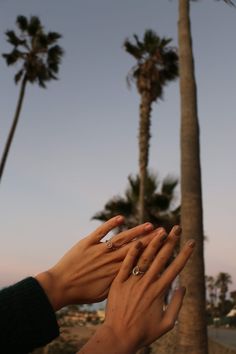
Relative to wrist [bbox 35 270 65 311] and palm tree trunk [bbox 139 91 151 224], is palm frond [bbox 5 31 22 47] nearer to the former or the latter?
palm tree trunk [bbox 139 91 151 224]

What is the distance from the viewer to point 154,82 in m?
22.5

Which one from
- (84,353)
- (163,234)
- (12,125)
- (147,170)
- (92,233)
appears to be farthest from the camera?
(12,125)

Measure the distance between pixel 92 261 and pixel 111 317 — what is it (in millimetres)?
207

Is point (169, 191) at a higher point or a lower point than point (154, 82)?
lower

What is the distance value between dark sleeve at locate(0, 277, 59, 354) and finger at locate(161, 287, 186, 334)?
1.03ft

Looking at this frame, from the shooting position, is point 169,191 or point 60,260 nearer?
point 60,260

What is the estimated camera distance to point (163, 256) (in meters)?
1.40

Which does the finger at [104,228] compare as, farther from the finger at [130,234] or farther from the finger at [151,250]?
the finger at [151,250]

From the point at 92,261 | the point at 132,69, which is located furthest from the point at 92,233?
the point at 132,69

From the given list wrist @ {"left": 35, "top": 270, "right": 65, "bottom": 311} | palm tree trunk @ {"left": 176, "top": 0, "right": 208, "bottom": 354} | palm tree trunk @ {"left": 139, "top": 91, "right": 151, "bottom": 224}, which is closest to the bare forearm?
wrist @ {"left": 35, "top": 270, "right": 65, "bottom": 311}

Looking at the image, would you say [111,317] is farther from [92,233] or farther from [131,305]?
[92,233]

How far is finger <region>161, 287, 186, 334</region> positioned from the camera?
4.55 feet

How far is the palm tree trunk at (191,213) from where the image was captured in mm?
7652

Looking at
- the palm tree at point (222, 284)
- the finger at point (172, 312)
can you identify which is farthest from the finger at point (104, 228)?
the palm tree at point (222, 284)
